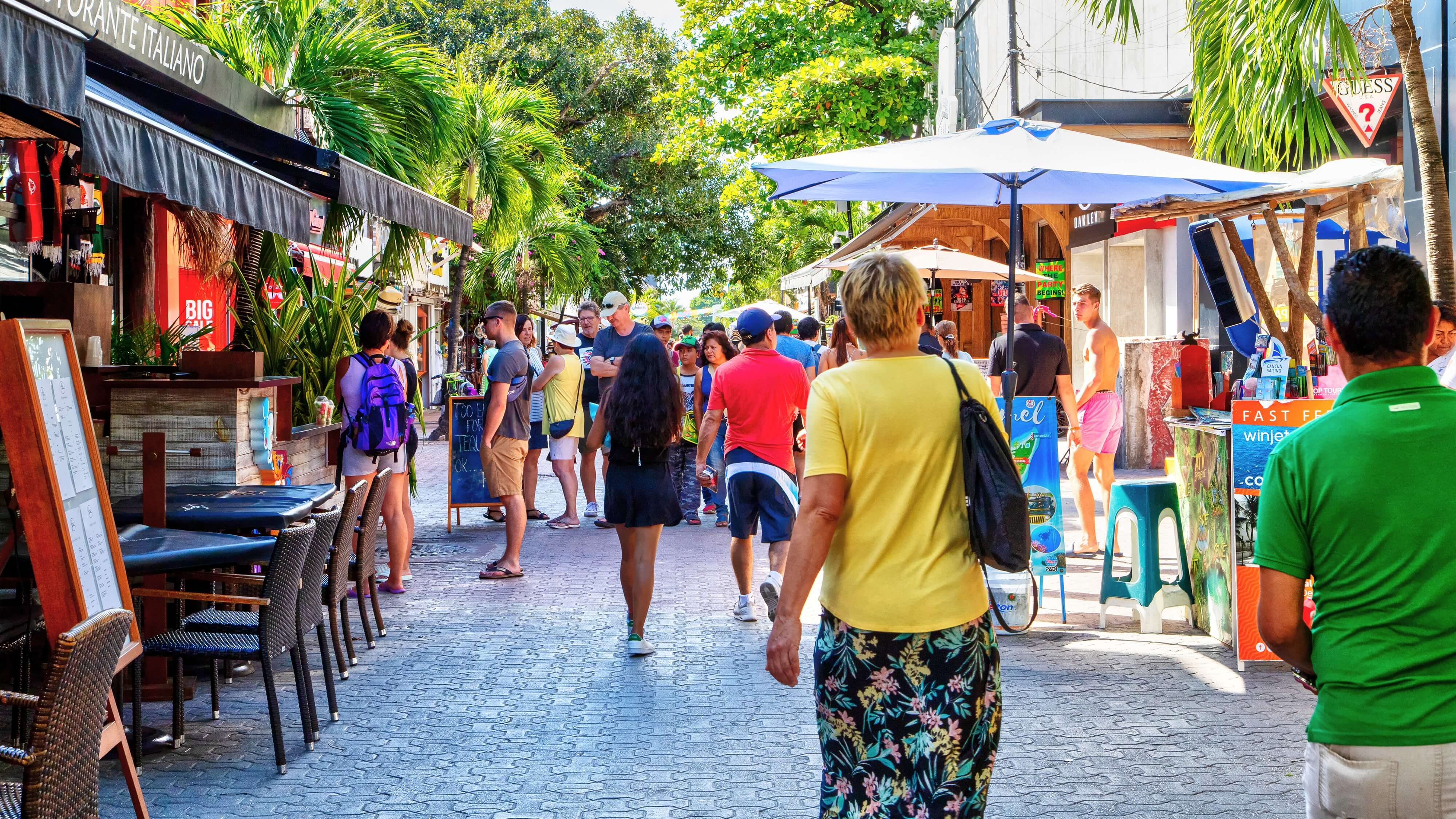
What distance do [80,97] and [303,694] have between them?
2.48 metres

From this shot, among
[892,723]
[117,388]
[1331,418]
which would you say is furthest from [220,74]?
[1331,418]

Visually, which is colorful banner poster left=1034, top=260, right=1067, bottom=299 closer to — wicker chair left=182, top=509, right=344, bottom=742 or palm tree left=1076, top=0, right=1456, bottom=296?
palm tree left=1076, top=0, right=1456, bottom=296

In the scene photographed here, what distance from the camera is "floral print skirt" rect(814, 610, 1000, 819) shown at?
10.3 feet

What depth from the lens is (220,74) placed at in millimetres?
7312

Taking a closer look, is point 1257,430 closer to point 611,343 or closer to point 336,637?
point 336,637

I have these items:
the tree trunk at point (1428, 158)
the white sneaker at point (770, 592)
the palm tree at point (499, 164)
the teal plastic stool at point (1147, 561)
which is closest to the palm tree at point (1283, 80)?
the tree trunk at point (1428, 158)

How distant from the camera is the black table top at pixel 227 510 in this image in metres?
5.87

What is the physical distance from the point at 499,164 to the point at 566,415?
28.1ft

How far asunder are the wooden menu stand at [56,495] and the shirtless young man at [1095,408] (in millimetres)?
6910

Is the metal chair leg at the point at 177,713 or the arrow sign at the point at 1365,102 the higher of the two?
the arrow sign at the point at 1365,102

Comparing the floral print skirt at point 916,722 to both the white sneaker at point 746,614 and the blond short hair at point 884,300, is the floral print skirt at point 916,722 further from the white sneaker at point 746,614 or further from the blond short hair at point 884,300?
the white sneaker at point 746,614

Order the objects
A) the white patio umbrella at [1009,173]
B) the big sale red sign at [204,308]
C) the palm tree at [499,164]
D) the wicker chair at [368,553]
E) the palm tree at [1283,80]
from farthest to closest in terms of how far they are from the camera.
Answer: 1. the palm tree at [499,164]
2. the big sale red sign at [204,308]
3. the wicker chair at [368,553]
4. the white patio umbrella at [1009,173]
5. the palm tree at [1283,80]

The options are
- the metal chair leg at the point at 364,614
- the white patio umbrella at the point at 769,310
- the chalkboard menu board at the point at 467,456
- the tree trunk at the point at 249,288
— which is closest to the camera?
the metal chair leg at the point at 364,614

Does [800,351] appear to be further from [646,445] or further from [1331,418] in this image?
[1331,418]
